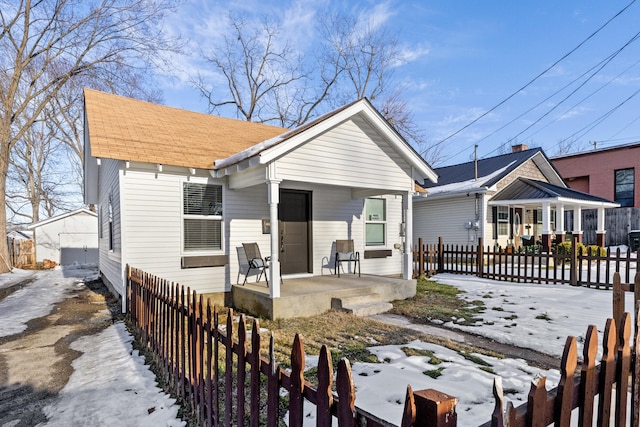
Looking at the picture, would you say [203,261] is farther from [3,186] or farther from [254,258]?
[3,186]

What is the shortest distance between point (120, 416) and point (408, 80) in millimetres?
24220

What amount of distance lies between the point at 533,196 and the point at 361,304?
11.9 m

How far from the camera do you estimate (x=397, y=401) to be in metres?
2.91

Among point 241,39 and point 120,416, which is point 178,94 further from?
point 120,416

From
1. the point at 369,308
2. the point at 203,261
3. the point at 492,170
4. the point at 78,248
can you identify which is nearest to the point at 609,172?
the point at 492,170

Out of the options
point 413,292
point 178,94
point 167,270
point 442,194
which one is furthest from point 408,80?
point 167,270

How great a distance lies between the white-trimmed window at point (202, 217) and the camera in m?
7.13

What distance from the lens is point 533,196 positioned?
14.9 meters

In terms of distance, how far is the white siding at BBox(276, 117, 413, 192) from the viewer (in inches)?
261

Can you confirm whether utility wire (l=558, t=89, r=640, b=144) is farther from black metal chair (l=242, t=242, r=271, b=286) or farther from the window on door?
black metal chair (l=242, t=242, r=271, b=286)

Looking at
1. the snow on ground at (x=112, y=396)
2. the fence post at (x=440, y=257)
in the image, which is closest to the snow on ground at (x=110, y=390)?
the snow on ground at (x=112, y=396)

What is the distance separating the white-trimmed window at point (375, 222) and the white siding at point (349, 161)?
171 cm

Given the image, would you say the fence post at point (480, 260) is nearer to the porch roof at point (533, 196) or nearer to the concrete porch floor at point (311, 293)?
the concrete porch floor at point (311, 293)

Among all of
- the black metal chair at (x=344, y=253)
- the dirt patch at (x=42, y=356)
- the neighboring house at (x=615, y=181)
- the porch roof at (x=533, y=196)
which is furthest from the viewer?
the neighboring house at (x=615, y=181)
